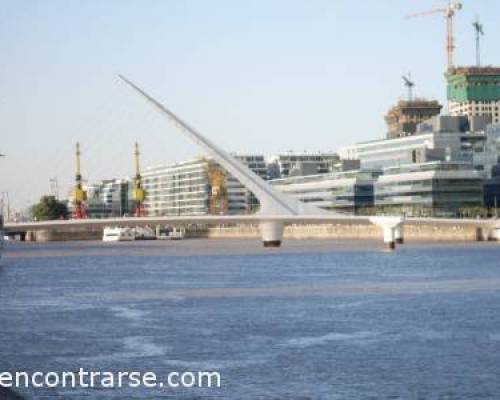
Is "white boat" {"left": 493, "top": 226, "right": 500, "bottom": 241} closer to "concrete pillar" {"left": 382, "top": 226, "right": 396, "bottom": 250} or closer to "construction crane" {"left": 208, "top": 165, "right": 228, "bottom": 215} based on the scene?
"concrete pillar" {"left": 382, "top": 226, "right": 396, "bottom": 250}

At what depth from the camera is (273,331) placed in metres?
32.0

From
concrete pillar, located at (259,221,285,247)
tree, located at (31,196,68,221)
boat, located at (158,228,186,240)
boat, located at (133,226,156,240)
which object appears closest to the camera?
concrete pillar, located at (259,221,285,247)

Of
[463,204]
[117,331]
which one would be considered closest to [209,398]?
[117,331]

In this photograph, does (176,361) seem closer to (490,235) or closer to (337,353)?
(337,353)

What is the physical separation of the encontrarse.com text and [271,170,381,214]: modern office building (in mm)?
122715

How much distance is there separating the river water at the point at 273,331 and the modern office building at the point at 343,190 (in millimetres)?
90956

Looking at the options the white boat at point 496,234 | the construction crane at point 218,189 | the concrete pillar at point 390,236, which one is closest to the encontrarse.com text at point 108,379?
the concrete pillar at point 390,236

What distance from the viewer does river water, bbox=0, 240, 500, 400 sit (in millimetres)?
23688

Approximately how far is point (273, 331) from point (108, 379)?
8675 mm

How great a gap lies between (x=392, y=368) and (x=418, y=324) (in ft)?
26.0

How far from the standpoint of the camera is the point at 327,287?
47.6 metres

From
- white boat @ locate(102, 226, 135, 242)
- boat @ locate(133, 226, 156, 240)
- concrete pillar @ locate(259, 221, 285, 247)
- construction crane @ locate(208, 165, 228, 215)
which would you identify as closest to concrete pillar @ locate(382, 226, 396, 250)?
concrete pillar @ locate(259, 221, 285, 247)

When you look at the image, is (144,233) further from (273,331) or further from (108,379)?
(108,379)

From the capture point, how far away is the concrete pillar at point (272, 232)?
296 feet
